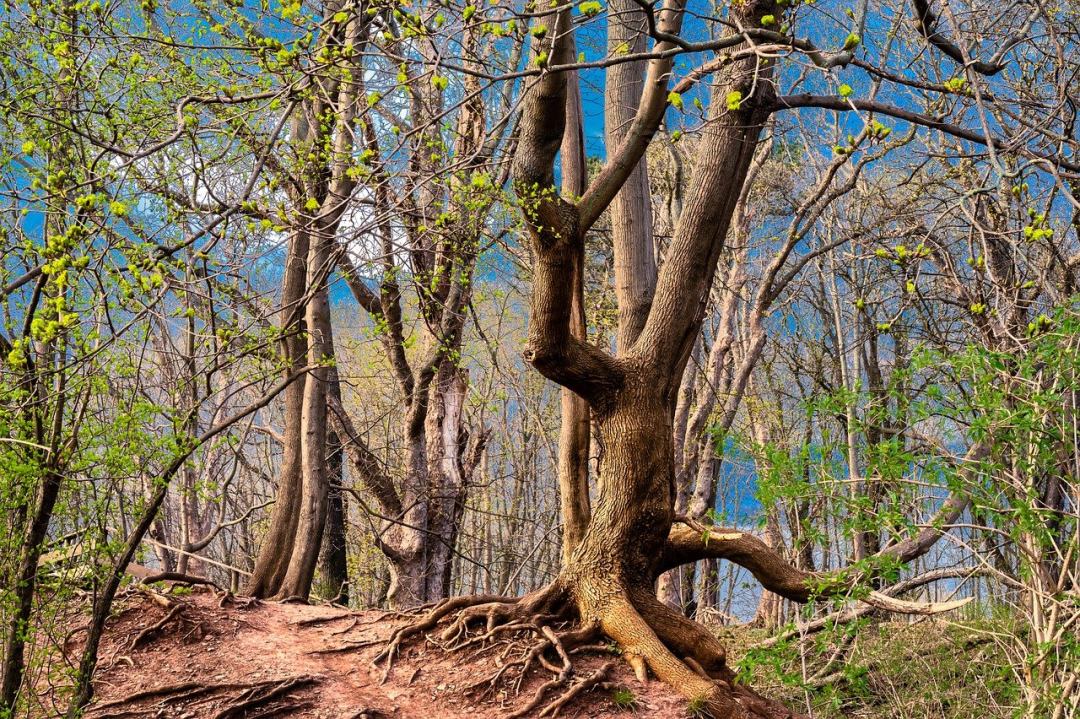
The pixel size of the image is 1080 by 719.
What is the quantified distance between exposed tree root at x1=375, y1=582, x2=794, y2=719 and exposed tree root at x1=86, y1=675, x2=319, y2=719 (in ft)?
2.32

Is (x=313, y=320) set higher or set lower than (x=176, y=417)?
higher

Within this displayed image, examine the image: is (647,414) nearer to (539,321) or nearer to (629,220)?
(539,321)

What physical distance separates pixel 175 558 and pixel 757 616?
842 centimetres

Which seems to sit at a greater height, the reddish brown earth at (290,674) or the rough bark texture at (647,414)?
the rough bark texture at (647,414)

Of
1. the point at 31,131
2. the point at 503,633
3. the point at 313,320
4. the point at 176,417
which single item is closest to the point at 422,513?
the point at 313,320

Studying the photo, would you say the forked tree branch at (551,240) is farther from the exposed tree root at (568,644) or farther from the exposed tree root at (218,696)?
the exposed tree root at (218,696)

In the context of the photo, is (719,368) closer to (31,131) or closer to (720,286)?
(720,286)

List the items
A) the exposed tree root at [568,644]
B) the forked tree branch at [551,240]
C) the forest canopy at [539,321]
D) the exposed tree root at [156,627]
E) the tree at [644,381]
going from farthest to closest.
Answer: the exposed tree root at [156,627], the tree at [644,381], the exposed tree root at [568,644], the forked tree branch at [551,240], the forest canopy at [539,321]

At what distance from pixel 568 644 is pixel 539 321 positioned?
2.20 meters

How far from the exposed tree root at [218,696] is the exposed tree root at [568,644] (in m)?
0.71

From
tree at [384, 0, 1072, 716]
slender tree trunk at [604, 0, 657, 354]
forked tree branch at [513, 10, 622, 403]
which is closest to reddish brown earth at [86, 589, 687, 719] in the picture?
tree at [384, 0, 1072, 716]

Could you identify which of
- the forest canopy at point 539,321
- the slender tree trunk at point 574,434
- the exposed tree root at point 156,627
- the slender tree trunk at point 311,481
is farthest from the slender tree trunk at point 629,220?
the exposed tree root at point 156,627

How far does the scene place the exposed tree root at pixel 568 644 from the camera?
209 inches

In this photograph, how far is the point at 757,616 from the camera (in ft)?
39.5
